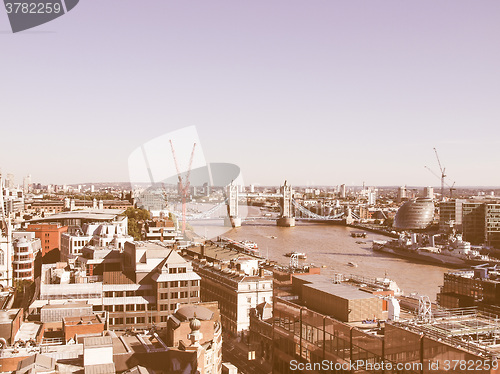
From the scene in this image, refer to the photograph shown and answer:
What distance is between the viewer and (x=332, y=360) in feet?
20.8

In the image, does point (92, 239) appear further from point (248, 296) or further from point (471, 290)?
point (471, 290)

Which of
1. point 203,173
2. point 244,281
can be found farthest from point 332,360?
point 203,173

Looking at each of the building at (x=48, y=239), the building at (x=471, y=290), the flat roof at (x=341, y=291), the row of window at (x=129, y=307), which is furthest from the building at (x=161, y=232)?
the flat roof at (x=341, y=291)

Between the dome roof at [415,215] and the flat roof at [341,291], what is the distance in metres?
43.2

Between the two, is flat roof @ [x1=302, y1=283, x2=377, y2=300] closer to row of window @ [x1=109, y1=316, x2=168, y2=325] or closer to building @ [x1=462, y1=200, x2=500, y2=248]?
row of window @ [x1=109, y1=316, x2=168, y2=325]

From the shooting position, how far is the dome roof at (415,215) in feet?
160

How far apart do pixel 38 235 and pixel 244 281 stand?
12775 millimetres

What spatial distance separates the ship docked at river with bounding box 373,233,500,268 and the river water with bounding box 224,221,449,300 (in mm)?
1009

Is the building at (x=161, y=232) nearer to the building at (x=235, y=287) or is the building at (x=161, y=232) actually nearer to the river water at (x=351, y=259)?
the river water at (x=351, y=259)

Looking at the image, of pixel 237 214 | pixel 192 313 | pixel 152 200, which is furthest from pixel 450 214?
pixel 192 313

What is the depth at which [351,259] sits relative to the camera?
30250 mm

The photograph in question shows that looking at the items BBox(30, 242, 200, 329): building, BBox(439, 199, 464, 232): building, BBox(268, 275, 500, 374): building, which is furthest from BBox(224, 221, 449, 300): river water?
BBox(268, 275, 500, 374): building

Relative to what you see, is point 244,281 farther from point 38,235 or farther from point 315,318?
point 38,235

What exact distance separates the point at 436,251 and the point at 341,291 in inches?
1066
